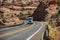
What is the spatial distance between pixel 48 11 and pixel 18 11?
1451 inches

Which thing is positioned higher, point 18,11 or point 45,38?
point 45,38

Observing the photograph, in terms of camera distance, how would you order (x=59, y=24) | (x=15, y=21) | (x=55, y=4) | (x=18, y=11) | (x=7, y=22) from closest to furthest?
(x=59, y=24)
(x=7, y=22)
(x=15, y=21)
(x=55, y=4)
(x=18, y=11)

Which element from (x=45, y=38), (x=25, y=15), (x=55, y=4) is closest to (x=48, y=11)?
(x=55, y=4)

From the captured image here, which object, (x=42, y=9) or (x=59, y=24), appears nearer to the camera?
(x=59, y=24)

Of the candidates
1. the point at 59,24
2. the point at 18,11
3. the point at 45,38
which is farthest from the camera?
the point at 18,11

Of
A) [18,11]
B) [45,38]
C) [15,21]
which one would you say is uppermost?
[45,38]

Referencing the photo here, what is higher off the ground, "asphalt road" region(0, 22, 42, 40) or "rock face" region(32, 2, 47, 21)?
"asphalt road" region(0, 22, 42, 40)

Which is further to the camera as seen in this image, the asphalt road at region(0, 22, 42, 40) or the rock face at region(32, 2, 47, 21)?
the rock face at region(32, 2, 47, 21)

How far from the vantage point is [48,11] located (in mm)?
116875

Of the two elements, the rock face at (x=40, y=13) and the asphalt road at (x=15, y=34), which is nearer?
the asphalt road at (x=15, y=34)

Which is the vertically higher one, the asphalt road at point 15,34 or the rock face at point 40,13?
the asphalt road at point 15,34

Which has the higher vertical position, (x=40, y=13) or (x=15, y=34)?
(x=15, y=34)

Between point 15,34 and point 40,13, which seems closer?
point 15,34

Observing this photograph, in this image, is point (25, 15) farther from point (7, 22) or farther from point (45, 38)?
point (45, 38)
